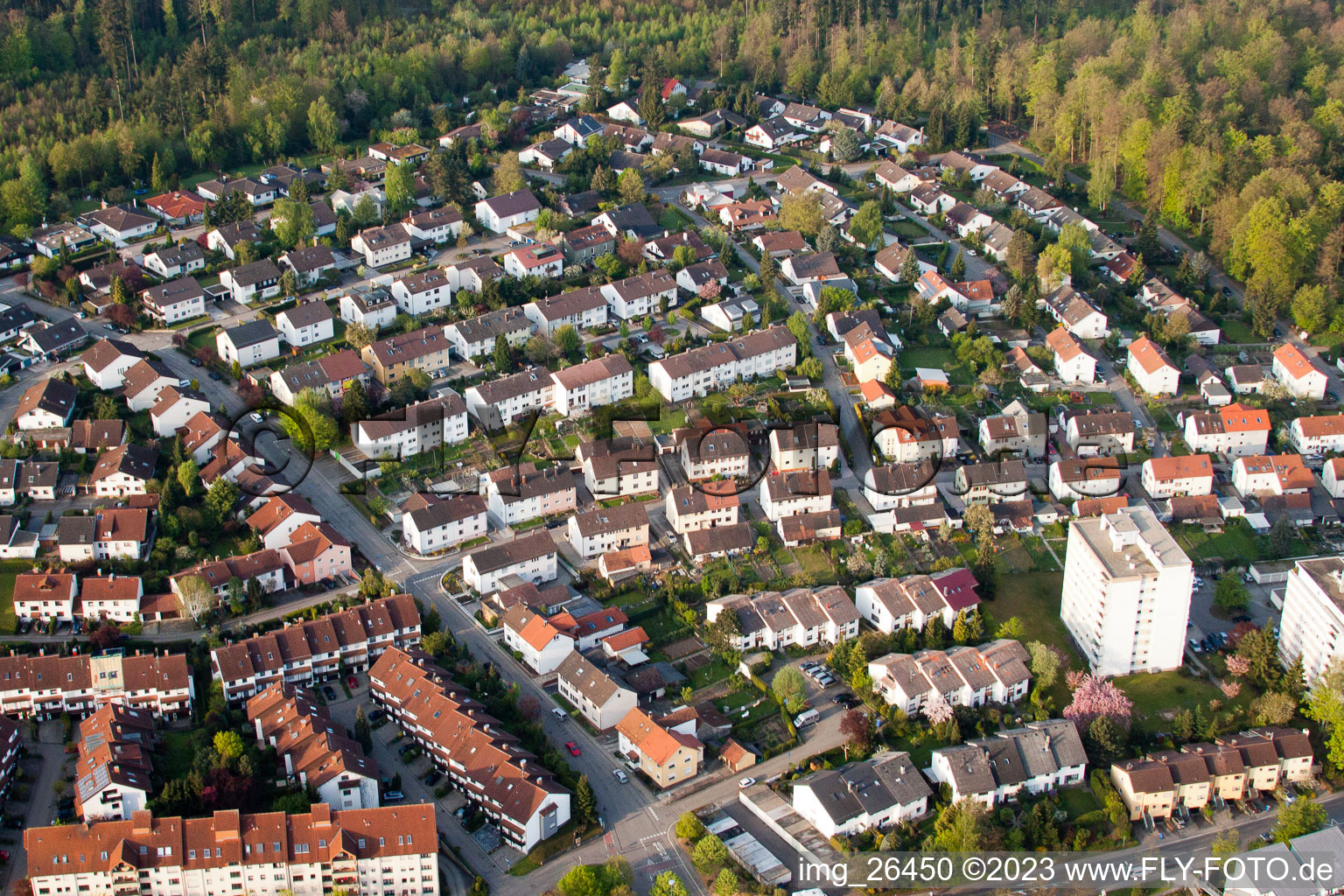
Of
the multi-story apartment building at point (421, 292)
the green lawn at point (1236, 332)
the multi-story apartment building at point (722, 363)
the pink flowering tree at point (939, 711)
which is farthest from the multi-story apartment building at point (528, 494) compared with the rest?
the green lawn at point (1236, 332)

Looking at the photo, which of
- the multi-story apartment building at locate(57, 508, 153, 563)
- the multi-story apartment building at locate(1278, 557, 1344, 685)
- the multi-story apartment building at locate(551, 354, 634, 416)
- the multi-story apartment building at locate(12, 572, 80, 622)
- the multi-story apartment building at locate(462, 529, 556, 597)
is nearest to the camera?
the multi-story apartment building at locate(1278, 557, 1344, 685)

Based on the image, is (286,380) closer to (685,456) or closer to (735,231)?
(685,456)

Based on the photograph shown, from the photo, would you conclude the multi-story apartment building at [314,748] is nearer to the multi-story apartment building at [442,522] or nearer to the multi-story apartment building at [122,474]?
the multi-story apartment building at [442,522]

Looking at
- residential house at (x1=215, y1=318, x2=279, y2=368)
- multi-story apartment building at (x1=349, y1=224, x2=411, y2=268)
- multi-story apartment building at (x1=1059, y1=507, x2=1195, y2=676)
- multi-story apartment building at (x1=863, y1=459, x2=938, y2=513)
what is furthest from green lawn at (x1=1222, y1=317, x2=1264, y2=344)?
residential house at (x1=215, y1=318, x2=279, y2=368)

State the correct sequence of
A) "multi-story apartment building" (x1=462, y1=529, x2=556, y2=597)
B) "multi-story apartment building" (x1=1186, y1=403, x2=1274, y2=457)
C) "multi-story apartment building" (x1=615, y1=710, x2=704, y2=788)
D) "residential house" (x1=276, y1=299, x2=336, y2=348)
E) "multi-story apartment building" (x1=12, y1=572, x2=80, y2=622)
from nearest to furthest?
"multi-story apartment building" (x1=615, y1=710, x2=704, y2=788) < "multi-story apartment building" (x1=12, y1=572, x2=80, y2=622) < "multi-story apartment building" (x1=462, y1=529, x2=556, y2=597) < "multi-story apartment building" (x1=1186, y1=403, x2=1274, y2=457) < "residential house" (x1=276, y1=299, x2=336, y2=348)

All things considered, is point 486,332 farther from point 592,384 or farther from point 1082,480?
point 1082,480

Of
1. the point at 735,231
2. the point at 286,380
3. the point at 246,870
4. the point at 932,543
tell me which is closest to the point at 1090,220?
the point at 735,231

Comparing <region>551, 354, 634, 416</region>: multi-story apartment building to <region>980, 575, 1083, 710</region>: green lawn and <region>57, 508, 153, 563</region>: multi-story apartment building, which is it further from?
<region>980, 575, 1083, 710</region>: green lawn
